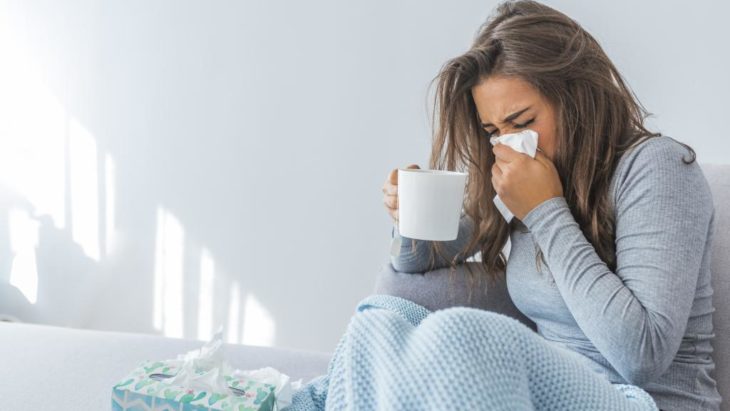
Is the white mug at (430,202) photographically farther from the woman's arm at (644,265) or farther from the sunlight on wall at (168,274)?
the sunlight on wall at (168,274)

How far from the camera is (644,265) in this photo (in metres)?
0.80

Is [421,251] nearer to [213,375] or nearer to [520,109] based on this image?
[520,109]

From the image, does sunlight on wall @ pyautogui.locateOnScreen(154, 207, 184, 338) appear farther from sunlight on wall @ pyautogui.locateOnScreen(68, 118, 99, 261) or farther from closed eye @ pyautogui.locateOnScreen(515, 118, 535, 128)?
closed eye @ pyautogui.locateOnScreen(515, 118, 535, 128)

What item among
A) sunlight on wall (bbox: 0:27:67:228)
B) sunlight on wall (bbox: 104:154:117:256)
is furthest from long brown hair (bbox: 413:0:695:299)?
sunlight on wall (bbox: 0:27:67:228)

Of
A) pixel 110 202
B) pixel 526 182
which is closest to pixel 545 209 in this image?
pixel 526 182

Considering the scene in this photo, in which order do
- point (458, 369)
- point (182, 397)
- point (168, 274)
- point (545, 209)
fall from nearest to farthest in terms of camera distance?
point (458, 369) → point (182, 397) → point (545, 209) → point (168, 274)

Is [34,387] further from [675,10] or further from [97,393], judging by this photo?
[675,10]

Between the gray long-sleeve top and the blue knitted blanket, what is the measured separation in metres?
0.12

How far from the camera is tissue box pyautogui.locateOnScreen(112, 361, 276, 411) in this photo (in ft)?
2.56

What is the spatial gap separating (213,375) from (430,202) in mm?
370

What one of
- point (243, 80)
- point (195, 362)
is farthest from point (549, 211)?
point (243, 80)

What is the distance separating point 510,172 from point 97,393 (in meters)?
0.68

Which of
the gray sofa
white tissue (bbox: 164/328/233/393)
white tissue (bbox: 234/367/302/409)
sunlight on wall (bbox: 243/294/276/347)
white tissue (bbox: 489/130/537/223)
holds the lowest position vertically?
sunlight on wall (bbox: 243/294/276/347)

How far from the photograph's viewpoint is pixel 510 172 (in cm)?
92
